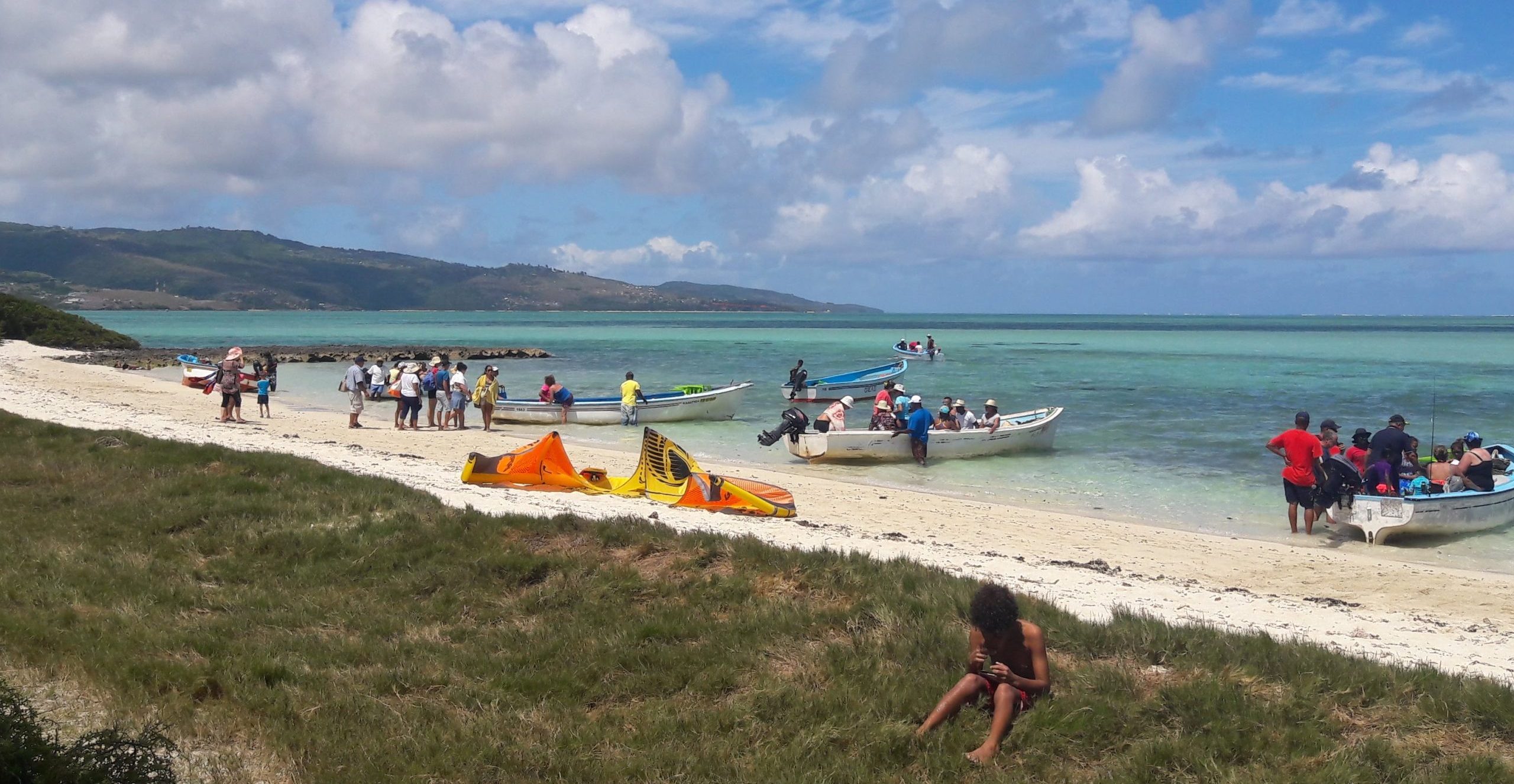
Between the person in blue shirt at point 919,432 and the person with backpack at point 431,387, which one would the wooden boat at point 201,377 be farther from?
the person in blue shirt at point 919,432

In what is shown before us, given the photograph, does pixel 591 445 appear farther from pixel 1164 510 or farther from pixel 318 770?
pixel 318 770

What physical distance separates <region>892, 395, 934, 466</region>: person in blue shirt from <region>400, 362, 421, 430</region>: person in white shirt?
11.5 metres

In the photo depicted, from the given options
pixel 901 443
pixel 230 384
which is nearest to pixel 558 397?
pixel 230 384

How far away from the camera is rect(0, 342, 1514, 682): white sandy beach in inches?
366

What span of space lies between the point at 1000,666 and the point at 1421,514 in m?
11.7

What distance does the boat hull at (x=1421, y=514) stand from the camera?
46.8 ft

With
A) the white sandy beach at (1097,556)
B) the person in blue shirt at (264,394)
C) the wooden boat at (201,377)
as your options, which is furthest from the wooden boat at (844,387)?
the wooden boat at (201,377)

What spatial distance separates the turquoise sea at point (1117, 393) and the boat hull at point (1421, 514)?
0.26 m

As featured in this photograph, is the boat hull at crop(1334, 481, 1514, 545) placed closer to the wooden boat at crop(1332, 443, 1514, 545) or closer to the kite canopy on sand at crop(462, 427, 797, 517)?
the wooden boat at crop(1332, 443, 1514, 545)

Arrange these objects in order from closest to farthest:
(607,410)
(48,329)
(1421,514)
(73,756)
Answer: (73,756) < (1421,514) < (607,410) < (48,329)

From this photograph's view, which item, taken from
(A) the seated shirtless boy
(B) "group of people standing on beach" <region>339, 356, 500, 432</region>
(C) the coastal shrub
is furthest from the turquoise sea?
(C) the coastal shrub

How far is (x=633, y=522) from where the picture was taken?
10820 mm

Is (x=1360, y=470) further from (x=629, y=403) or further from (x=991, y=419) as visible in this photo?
(x=629, y=403)

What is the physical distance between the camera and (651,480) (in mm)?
14852
